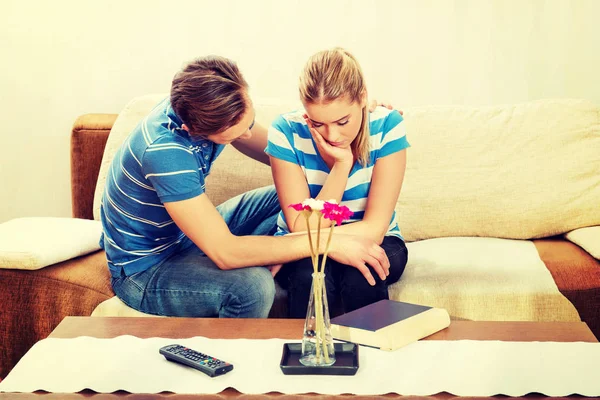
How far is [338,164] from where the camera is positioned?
1.97 m

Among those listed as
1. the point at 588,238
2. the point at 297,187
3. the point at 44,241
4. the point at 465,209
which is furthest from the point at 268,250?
the point at 588,238

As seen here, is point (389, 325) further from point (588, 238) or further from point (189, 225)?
point (588, 238)

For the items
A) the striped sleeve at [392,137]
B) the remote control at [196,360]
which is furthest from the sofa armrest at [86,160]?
the remote control at [196,360]

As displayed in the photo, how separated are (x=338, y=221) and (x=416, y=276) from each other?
32.3 inches

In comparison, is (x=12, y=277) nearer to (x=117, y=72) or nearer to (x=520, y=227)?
(x=117, y=72)

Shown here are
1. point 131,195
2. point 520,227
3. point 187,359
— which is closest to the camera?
point 187,359

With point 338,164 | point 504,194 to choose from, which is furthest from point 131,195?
point 504,194

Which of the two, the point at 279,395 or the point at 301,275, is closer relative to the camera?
the point at 279,395

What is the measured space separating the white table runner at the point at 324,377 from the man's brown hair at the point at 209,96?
21.9 inches

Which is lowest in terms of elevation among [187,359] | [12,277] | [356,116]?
[12,277]

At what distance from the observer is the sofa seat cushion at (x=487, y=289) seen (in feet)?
6.41

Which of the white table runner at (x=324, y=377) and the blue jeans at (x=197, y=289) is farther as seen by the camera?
the blue jeans at (x=197, y=289)

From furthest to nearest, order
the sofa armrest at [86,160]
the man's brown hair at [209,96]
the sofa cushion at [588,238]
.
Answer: the sofa armrest at [86,160]
the sofa cushion at [588,238]
the man's brown hair at [209,96]

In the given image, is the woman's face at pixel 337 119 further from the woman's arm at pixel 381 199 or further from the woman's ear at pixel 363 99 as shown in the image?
the woman's arm at pixel 381 199
